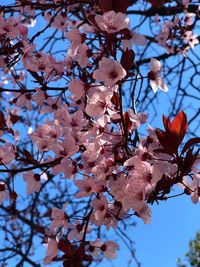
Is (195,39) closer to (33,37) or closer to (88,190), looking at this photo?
(33,37)

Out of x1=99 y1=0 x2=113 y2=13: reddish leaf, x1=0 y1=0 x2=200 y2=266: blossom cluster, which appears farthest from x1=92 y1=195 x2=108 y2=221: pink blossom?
x1=99 y1=0 x2=113 y2=13: reddish leaf

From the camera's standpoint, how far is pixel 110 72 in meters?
1.26

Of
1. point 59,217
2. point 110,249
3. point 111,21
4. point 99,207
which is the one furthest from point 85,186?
point 111,21

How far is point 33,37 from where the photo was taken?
7.24ft

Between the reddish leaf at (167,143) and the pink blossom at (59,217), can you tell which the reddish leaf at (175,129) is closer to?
the reddish leaf at (167,143)

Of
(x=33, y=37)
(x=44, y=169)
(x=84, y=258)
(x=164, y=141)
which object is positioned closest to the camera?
(x=164, y=141)

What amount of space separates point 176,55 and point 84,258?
291 cm

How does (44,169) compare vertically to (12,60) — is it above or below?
below

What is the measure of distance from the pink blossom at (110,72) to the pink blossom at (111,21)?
0.10m

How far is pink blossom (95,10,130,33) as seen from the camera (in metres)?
1.21

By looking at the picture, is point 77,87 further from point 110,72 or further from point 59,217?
point 59,217

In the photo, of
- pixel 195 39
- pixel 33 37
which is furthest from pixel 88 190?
pixel 195 39

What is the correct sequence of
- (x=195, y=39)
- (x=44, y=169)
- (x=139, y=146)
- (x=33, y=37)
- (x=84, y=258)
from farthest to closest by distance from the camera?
(x=195, y=39), (x=33, y=37), (x=44, y=169), (x=84, y=258), (x=139, y=146)

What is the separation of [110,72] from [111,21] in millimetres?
146
